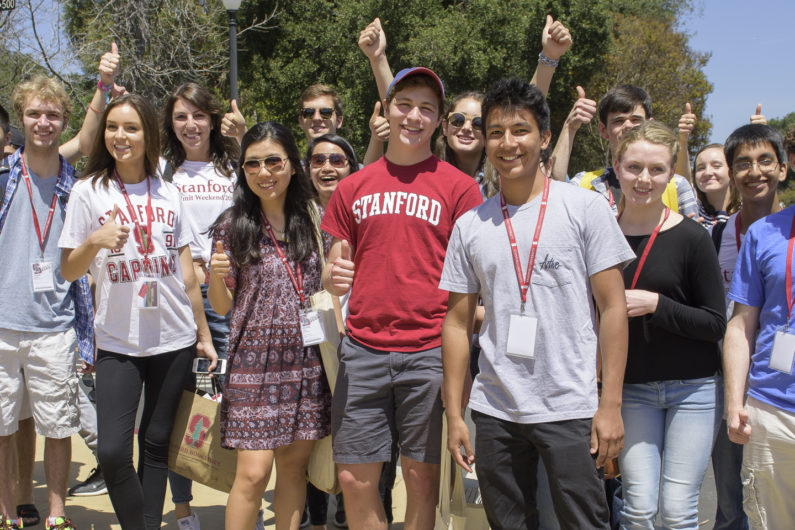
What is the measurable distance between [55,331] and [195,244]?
0.90m

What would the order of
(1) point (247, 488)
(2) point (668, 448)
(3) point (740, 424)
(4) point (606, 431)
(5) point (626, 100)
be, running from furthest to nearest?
(5) point (626, 100) < (1) point (247, 488) < (2) point (668, 448) < (3) point (740, 424) < (4) point (606, 431)

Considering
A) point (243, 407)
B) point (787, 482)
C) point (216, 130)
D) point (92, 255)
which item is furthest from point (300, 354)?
point (787, 482)

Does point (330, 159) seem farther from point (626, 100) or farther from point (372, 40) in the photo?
point (626, 100)

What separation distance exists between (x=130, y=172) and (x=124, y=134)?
0.69 feet

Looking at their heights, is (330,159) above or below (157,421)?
above

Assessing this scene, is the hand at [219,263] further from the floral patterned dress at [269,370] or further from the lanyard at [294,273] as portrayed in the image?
the lanyard at [294,273]

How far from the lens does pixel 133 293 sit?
3.39 metres

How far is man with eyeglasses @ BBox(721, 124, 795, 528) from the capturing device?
2600mm

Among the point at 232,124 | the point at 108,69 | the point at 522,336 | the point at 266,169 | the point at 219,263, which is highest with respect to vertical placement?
the point at 108,69

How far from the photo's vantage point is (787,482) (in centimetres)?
263

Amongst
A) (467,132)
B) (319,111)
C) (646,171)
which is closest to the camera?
(646,171)

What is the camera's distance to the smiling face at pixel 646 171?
9.45 ft

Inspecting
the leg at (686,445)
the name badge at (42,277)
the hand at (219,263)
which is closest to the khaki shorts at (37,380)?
the name badge at (42,277)

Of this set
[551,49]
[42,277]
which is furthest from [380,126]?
[42,277]
